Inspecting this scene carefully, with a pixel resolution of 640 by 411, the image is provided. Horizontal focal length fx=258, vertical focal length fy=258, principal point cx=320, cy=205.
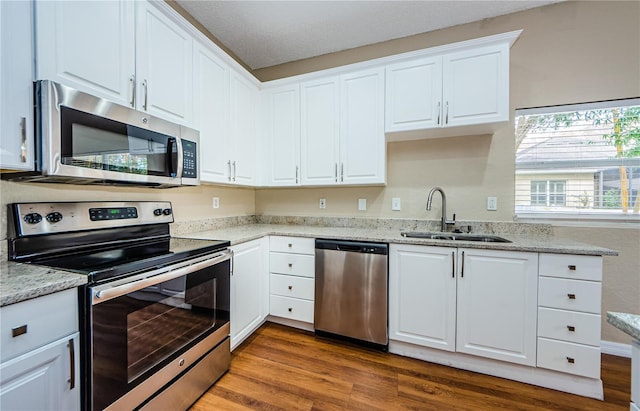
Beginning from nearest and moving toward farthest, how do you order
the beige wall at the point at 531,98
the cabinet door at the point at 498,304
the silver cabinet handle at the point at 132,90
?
the silver cabinet handle at the point at 132,90, the cabinet door at the point at 498,304, the beige wall at the point at 531,98

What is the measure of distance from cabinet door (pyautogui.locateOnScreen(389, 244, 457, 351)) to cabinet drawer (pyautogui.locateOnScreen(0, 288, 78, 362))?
1817mm

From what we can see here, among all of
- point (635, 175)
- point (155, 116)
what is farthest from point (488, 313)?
point (155, 116)

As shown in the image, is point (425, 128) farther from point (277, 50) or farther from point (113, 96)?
point (113, 96)

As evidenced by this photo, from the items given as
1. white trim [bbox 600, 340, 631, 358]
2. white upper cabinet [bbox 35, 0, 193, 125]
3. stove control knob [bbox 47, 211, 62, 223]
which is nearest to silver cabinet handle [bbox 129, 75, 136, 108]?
white upper cabinet [bbox 35, 0, 193, 125]

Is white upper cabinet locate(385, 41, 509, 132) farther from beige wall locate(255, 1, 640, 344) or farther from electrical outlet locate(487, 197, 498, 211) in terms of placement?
electrical outlet locate(487, 197, 498, 211)

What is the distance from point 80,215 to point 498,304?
2620mm

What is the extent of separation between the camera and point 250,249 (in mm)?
2127

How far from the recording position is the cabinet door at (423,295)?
1.86 metres

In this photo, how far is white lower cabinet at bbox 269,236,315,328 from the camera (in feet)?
7.41

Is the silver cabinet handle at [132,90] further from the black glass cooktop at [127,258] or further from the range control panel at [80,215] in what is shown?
the black glass cooktop at [127,258]

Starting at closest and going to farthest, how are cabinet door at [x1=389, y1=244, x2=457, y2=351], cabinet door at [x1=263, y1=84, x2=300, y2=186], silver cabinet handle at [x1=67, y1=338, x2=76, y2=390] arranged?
silver cabinet handle at [x1=67, y1=338, x2=76, y2=390], cabinet door at [x1=389, y1=244, x2=457, y2=351], cabinet door at [x1=263, y1=84, x2=300, y2=186]

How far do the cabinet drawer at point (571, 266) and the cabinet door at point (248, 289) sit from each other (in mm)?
2039

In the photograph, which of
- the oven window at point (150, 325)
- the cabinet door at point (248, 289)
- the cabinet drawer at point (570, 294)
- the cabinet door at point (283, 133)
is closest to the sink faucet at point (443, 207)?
the cabinet drawer at point (570, 294)

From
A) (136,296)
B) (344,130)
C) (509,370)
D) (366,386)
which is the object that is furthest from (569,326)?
(136,296)
